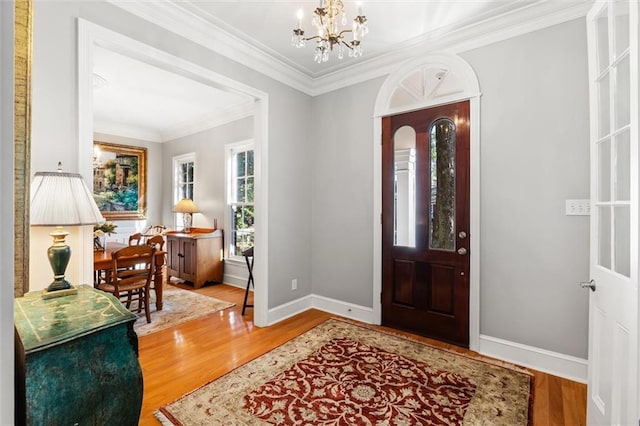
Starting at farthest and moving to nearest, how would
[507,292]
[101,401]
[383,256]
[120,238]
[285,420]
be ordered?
[120,238], [383,256], [507,292], [285,420], [101,401]

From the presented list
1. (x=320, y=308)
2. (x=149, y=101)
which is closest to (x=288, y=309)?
(x=320, y=308)

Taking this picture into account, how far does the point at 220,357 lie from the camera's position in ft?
8.25

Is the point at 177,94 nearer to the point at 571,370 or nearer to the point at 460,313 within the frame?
the point at 460,313

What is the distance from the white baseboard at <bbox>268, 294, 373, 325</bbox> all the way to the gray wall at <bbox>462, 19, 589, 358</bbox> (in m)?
1.19

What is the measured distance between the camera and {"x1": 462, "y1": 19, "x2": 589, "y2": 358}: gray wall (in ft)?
7.24

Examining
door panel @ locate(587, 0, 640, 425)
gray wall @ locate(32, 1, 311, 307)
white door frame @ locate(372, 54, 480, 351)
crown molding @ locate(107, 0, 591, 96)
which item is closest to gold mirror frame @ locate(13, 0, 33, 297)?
gray wall @ locate(32, 1, 311, 307)

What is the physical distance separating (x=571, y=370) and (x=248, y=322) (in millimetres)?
2862

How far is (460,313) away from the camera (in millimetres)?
2684

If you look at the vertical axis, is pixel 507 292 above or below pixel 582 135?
below

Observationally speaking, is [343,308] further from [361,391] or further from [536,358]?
[536,358]

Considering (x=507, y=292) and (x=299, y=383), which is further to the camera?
(x=507, y=292)

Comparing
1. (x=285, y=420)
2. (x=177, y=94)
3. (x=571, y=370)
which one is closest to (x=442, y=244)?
(x=571, y=370)

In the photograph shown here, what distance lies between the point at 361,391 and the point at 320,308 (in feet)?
5.47

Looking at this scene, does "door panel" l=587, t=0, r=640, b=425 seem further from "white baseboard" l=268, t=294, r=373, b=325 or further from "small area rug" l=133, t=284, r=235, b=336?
"small area rug" l=133, t=284, r=235, b=336
